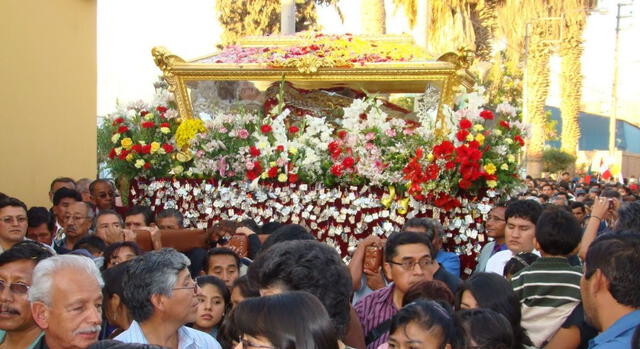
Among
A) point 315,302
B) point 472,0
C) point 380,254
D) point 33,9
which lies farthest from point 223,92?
point 472,0

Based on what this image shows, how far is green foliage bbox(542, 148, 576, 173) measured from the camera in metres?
29.9

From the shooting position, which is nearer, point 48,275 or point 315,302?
point 315,302

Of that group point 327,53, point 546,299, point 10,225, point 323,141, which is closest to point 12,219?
point 10,225

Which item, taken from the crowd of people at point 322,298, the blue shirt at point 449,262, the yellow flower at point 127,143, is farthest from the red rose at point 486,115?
the yellow flower at point 127,143

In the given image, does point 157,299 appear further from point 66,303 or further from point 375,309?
point 375,309

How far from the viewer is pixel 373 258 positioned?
512 cm

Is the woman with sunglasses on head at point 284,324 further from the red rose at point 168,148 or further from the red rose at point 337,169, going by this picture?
the red rose at point 168,148

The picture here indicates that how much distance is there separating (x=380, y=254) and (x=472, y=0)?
2269 cm

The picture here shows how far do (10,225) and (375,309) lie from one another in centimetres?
295

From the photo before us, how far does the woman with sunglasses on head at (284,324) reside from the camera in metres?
2.38

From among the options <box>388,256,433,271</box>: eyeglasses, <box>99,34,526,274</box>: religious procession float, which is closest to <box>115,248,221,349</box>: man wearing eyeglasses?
<box>388,256,433,271</box>: eyeglasses

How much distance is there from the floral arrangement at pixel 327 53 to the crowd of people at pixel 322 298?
4.26 meters

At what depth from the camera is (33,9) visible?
27.7 feet

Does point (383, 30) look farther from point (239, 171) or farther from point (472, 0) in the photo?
point (472, 0)
